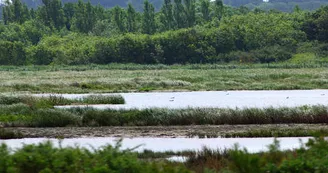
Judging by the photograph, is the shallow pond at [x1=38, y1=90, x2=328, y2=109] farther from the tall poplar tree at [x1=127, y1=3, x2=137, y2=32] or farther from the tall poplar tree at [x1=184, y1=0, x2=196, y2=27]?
the tall poplar tree at [x1=127, y1=3, x2=137, y2=32]

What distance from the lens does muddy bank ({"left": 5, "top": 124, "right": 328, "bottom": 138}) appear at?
1122 inches

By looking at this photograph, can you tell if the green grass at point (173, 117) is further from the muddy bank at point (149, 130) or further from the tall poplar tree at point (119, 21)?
the tall poplar tree at point (119, 21)

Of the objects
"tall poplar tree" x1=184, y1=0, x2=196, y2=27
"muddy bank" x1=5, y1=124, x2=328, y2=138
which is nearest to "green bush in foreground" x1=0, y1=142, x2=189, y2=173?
"muddy bank" x1=5, y1=124, x2=328, y2=138

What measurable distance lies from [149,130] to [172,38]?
95.3 m

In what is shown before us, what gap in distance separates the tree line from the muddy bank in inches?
3302

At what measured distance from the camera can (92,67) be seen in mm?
113812

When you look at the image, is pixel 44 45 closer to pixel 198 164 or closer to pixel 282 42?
A: pixel 282 42

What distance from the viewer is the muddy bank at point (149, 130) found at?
93.5 ft

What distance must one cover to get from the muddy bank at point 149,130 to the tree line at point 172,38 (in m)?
83.9

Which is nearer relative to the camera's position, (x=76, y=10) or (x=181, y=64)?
(x=181, y=64)

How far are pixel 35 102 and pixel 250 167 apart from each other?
96.1ft

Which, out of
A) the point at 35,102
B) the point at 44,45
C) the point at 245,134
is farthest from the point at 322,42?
the point at 245,134

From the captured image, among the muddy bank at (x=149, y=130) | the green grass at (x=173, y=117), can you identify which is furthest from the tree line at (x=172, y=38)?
the muddy bank at (x=149, y=130)

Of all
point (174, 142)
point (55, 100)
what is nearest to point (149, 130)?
point (174, 142)
